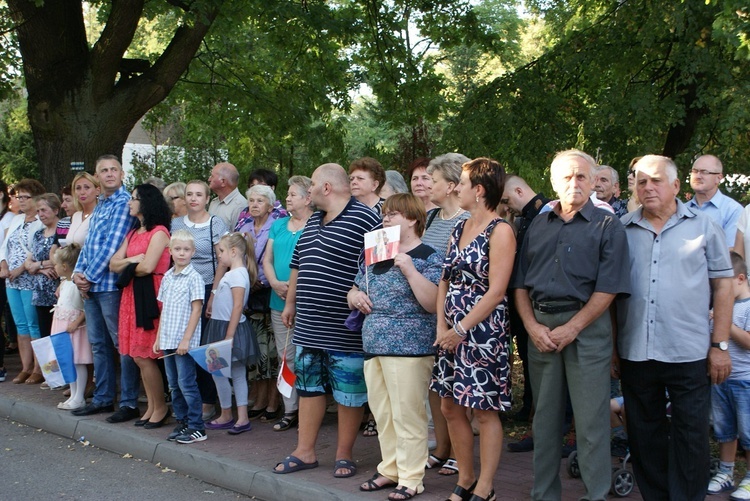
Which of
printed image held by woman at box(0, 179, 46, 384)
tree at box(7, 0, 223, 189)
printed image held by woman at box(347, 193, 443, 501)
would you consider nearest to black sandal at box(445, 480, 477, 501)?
printed image held by woman at box(347, 193, 443, 501)

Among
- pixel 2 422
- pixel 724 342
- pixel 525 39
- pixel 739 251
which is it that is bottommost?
pixel 2 422

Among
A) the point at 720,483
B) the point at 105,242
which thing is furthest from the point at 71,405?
the point at 720,483

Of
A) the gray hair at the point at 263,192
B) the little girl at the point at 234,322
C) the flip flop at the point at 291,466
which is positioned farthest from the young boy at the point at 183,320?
the flip flop at the point at 291,466

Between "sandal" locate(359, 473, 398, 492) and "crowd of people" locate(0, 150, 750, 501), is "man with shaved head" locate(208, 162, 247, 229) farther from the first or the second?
"sandal" locate(359, 473, 398, 492)

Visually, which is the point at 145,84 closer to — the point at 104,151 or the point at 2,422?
the point at 104,151

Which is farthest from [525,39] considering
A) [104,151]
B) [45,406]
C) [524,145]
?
[45,406]

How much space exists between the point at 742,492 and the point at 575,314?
163 centimetres

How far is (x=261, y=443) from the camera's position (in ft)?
23.3

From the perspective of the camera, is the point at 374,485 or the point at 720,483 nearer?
the point at 720,483

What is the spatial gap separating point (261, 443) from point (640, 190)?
3754 mm

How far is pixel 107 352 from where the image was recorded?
8.39 m

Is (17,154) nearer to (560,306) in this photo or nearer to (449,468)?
(449,468)

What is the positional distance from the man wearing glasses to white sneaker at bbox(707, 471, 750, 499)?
186 cm

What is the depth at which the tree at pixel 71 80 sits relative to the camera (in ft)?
35.9
